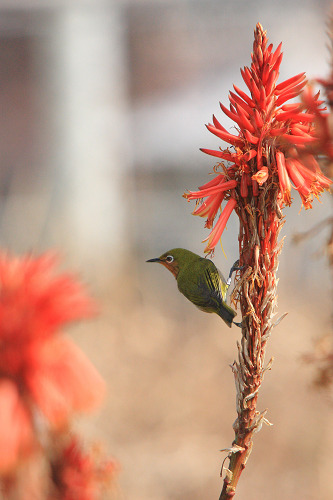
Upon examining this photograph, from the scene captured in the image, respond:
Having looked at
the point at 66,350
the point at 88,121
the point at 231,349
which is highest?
the point at 88,121

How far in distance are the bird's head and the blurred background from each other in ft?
3.73

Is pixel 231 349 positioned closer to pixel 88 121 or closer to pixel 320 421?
pixel 320 421

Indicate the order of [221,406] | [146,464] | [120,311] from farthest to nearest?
[120,311], [221,406], [146,464]

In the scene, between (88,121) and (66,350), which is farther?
(88,121)

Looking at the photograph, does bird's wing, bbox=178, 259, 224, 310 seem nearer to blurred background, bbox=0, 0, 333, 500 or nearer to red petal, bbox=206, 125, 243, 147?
red petal, bbox=206, 125, 243, 147

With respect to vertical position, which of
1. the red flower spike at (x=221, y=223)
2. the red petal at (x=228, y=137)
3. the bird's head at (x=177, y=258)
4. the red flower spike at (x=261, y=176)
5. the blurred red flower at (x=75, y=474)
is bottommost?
the blurred red flower at (x=75, y=474)

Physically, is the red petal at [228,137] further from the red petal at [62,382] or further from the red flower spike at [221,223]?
the red petal at [62,382]

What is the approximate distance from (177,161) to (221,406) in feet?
3.44

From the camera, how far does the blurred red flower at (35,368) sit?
250 mm

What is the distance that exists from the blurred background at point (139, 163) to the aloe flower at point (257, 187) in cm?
136

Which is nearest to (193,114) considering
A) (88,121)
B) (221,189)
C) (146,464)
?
(88,121)

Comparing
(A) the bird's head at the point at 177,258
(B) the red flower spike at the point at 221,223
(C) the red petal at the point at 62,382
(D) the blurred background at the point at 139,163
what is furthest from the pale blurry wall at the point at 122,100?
(C) the red petal at the point at 62,382

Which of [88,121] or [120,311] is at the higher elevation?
[88,121]

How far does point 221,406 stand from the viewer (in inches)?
69.1
